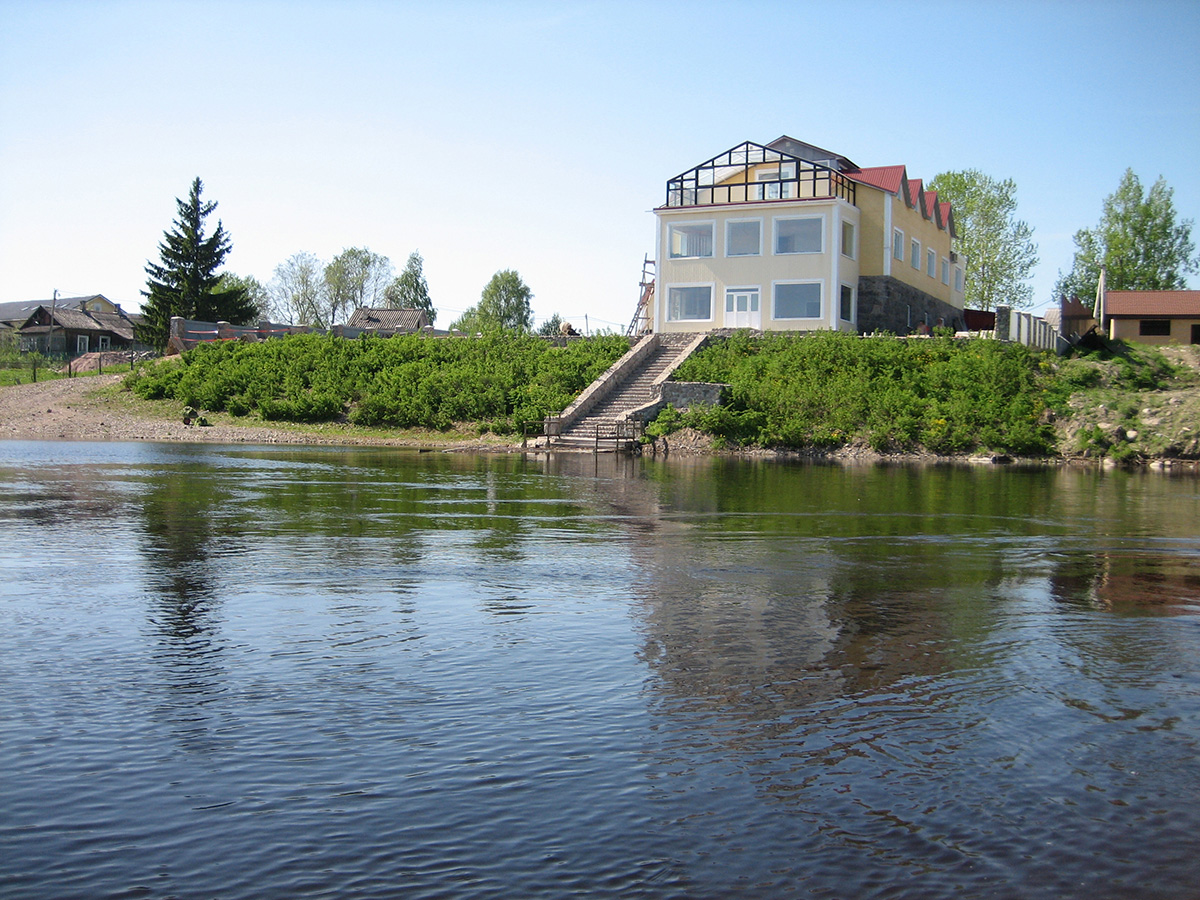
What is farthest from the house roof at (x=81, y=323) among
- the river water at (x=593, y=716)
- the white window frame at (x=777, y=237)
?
the river water at (x=593, y=716)

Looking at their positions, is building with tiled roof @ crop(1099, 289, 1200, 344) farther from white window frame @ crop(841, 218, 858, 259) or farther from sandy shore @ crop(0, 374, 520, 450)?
sandy shore @ crop(0, 374, 520, 450)

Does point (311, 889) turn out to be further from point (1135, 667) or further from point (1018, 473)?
point (1018, 473)

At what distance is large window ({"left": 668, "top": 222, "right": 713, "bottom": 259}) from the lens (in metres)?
52.6

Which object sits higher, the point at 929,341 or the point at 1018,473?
the point at 929,341

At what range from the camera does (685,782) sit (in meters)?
6.67

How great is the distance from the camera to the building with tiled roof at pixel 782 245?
165 feet

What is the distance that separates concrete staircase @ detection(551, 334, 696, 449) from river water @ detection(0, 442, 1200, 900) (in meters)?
23.5

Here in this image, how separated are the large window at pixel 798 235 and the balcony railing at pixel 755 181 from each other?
1137mm

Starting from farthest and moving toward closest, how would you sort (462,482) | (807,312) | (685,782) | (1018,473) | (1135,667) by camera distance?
(807,312)
(1018,473)
(462,482)
(1135,667)
(685,782)

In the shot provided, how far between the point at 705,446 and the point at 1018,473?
39.3 ft

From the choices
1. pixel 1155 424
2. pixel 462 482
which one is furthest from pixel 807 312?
pixel 462 482

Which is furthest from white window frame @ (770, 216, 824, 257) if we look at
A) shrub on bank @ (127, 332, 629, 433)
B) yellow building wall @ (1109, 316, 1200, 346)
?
yellow building wall @ (1109, 316, 1200, 346)

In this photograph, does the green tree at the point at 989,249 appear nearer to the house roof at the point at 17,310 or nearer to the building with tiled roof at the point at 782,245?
the building with tiled roof at the point at 782,245

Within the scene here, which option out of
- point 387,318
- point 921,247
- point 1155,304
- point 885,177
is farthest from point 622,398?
point 387,318
